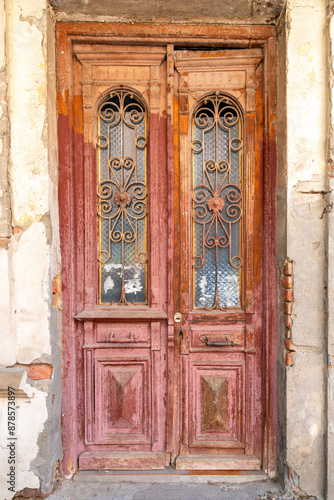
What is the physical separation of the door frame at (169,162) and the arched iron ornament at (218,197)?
0.70 feet

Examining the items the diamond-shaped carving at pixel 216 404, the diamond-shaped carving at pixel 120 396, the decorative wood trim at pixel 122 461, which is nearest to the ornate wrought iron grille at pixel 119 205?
the diamond-shaped carving at pixel 120 396

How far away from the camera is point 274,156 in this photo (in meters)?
2.39

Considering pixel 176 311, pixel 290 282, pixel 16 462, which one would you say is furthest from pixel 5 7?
pixel 16 462

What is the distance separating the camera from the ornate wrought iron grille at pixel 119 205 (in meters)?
2.49

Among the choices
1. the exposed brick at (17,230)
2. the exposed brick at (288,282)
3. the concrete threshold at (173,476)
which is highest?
the exposed brick at (17,230)

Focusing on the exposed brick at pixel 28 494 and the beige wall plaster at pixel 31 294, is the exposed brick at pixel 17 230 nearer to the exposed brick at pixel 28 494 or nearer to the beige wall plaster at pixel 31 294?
the beige wall plaster at pixel 31 294

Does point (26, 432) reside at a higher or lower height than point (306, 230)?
lower

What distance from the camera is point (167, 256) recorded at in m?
2.47

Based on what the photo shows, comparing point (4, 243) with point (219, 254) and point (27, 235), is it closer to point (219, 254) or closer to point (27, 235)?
point (27, 235)

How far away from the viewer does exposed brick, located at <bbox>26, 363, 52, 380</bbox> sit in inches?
87.4

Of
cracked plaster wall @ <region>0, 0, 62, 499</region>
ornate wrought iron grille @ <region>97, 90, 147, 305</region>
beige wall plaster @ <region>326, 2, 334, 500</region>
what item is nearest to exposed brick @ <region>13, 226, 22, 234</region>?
cracked plaster wall @ <region>0, 0, 62, 499</region>

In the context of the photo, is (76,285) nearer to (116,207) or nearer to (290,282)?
(116,207)

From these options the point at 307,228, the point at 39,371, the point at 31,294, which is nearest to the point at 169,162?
the point at 307,228

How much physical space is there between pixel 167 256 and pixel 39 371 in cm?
124
